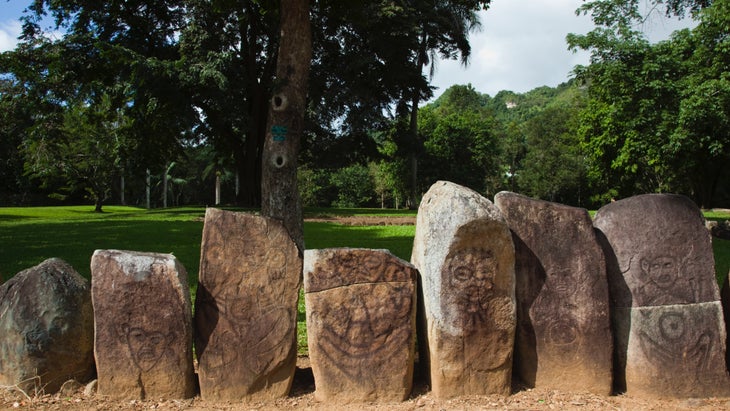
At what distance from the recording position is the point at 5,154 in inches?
1359

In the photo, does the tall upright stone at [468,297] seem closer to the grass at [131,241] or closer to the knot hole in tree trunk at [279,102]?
the knot hole in tree trunk at [279,102]

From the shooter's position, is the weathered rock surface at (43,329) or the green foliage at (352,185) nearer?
the weathered rock surface at (43,329)

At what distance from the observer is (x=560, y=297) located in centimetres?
372

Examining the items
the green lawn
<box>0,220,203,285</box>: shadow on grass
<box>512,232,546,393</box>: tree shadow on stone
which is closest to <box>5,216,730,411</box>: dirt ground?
<box>512,232,546,393</box>: tree shadow on stone

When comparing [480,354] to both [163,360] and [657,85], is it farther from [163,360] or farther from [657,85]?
[657,85]

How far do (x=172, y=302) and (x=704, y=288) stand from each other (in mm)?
3685

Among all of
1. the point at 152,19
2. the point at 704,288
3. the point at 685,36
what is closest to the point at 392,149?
the point at 152,19

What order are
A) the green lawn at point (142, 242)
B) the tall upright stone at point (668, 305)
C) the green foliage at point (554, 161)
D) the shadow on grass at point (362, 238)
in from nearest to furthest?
the tall upright stone at point (668, 305)
the green lawn at point (142, 242)
the shadow on grass at point (362, 238)
the green foliage at point (554, 161)

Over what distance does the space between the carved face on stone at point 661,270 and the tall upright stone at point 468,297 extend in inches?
38.8

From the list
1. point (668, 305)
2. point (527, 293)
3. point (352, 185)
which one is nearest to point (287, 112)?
point (527, 293)

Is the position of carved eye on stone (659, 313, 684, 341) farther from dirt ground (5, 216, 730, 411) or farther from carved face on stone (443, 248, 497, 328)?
carved face on stone (443, 248, 497, 328)

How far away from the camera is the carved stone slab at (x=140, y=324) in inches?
140

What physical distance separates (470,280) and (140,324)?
226 centimetres

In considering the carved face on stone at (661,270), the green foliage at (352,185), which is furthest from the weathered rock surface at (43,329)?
the green foliage at (352,185)
